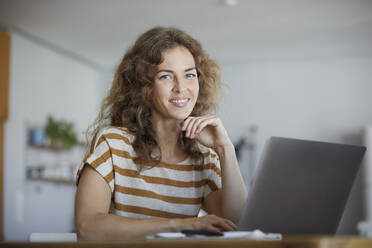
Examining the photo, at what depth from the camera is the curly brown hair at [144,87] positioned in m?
1.59

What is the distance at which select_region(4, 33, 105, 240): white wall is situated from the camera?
16.5 ft

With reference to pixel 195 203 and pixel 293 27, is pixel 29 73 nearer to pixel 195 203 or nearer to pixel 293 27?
pixel 293 27

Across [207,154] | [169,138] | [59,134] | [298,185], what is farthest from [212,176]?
[59,134]

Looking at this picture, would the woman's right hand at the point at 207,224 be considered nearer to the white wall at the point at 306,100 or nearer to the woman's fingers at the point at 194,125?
the woman's fingers at the point at 194,125

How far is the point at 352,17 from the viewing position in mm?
4949

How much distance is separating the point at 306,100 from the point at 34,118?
407 centimetres

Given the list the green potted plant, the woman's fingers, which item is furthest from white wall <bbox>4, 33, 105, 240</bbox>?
the woman's fingers

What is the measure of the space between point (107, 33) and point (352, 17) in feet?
9.86

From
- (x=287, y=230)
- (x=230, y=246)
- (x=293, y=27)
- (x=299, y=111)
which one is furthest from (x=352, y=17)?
(x=230, y=246)

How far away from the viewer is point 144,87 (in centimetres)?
162

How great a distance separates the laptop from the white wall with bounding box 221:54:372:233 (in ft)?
17.9

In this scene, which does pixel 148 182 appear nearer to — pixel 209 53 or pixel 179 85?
pixel 179 85

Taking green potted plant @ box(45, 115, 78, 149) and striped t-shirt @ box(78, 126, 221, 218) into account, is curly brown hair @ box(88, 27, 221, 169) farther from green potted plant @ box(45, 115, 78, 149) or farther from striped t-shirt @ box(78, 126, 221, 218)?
green potted plant @ box(45, 115, 78, 149)

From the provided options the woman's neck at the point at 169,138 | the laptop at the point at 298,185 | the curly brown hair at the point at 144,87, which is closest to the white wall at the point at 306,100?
the curly brown hair at the point at 144,87
